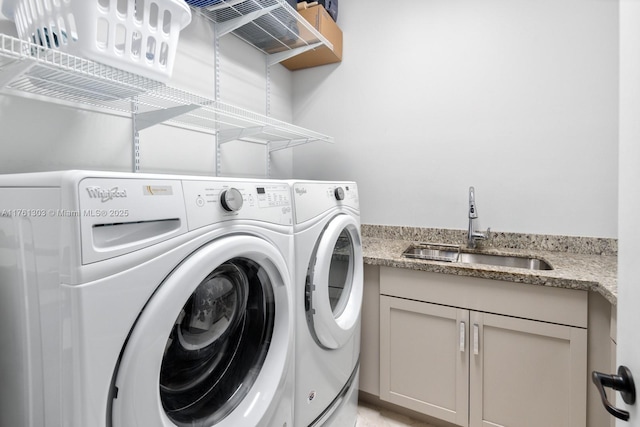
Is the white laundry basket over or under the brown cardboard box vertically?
under

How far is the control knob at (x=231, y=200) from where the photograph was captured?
2.68 feet

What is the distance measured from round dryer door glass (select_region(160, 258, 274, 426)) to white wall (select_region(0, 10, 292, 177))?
0.76 m

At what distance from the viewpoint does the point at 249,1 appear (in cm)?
161

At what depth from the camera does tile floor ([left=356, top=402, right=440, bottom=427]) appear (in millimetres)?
1702

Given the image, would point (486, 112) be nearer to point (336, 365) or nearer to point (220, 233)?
point (336, 365)

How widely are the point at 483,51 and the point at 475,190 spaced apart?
2.72 feet

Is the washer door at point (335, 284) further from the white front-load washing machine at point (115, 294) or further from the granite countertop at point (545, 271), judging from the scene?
the white front-load washing machine at point (115, 294)

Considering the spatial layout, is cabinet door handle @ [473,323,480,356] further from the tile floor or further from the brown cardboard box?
the brown cardboard box

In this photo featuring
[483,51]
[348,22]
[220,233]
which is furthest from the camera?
[348,22]

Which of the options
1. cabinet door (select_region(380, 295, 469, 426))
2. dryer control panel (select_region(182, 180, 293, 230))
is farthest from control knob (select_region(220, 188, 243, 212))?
cabinet door (select_region(380, 295, 469, 426))

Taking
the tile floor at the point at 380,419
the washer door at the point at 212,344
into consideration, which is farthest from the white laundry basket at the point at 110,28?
the tile floor at the point at 380,419

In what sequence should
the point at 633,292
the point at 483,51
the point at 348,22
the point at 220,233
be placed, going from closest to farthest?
the point at 633,292
the point at 220,233
the point at 483,51
the point at 348,22

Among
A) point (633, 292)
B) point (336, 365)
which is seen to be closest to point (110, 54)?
point (633, 292)

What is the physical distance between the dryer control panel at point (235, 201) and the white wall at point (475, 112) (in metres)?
1.33
